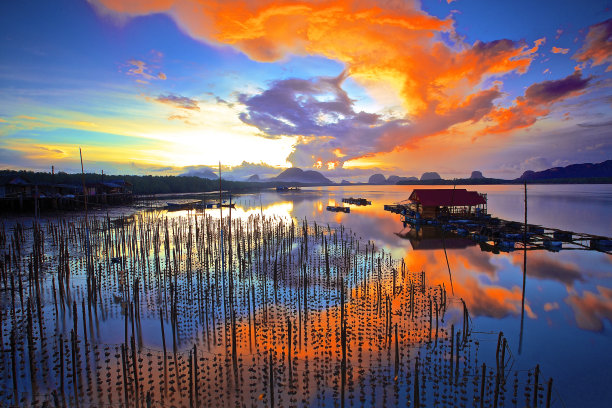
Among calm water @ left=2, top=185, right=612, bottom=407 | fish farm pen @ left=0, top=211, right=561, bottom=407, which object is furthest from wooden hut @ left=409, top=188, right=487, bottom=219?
fish farm pen @ left=0, top=211, right=561, bottom=407

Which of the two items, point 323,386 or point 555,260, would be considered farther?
point 555,260

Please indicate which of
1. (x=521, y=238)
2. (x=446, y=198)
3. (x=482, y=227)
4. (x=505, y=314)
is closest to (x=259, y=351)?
(x=505, y=314)

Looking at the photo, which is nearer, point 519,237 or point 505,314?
point 505,314

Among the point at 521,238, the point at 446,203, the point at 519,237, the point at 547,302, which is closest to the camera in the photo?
the point at 547,302

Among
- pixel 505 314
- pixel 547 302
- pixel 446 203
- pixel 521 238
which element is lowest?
pixel 547 302

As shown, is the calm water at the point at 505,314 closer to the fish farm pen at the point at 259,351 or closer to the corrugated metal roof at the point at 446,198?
the fish farm pen at the point at 259,351

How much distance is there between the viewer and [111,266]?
21594 mm

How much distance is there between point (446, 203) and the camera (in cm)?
4138

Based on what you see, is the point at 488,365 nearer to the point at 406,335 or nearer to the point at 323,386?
the point at 406,335

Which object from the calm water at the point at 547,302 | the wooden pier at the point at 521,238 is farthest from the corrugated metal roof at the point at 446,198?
the calm water at the point at 547,302

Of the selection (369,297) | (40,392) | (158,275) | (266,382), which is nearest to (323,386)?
(266,382)

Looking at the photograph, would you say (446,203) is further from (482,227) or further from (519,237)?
(519,237)

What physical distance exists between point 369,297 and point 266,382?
8019 millimetres

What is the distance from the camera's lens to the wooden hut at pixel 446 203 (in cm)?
4161
